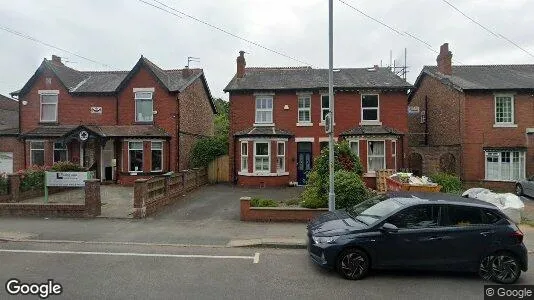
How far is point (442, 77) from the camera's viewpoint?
23078 millimetres

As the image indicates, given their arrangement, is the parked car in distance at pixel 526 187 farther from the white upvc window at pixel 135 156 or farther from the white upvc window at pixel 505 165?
the white upvc window at pixel 135 156

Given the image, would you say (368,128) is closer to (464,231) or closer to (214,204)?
Result: (214,204)

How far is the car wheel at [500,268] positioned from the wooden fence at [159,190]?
32.6 feet

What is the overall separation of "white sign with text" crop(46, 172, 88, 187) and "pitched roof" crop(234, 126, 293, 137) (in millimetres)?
9670

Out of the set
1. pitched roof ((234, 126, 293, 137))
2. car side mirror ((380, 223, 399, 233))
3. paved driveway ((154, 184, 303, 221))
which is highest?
pitched roof ((234, 126, 293, 137))

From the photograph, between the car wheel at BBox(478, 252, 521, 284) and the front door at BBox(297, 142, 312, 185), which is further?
the front door at BBox(297, 142, 312, 185)

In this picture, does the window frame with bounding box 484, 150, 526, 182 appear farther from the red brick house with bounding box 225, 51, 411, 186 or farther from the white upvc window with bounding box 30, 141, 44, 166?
the white upvc window with bounding box 30, 141, 44, 166

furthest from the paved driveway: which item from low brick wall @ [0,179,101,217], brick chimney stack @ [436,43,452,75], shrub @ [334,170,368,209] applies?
brick chimney stack @ [436,43,452,75]

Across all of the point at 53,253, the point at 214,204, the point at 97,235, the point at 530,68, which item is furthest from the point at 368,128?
the point at 53,253

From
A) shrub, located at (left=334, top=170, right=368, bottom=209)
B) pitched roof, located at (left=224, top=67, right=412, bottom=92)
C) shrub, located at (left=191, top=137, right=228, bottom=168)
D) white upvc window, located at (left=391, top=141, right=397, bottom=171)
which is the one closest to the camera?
shrub, located at (left=334, top=170, right=368, bottom=209)

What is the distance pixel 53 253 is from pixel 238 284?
4767 millimetres

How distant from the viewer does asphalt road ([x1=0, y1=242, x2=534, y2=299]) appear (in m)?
5.97

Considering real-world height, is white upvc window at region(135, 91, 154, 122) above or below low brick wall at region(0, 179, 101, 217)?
above

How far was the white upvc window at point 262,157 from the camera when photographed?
2092cm
